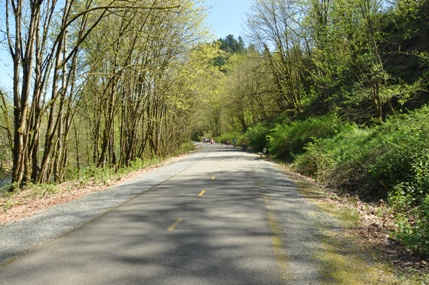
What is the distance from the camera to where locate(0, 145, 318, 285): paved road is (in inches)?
185

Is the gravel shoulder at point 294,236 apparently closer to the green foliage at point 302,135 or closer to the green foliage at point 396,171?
the green foliage at point 396,171

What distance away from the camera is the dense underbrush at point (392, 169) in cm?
686

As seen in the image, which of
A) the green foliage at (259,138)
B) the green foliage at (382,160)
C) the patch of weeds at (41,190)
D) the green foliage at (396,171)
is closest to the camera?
the green foliage at (396,171)

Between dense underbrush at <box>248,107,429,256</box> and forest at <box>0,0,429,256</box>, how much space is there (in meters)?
0.04

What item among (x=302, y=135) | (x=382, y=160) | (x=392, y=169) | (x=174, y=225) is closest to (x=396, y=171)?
(x=392, y=169)

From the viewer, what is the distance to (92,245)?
608 cm

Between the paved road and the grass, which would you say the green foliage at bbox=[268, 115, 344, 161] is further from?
the grass

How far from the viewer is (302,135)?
26.5 metres

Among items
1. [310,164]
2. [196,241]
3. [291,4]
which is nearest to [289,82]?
[291,4]

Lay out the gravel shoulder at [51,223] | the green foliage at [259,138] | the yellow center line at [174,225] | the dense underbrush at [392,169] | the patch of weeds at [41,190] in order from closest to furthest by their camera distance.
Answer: the gravel shoulder at [51,223], the dense underbrush at [392,169], the yellow center line at [174,225], the patch of weeds at [41,190], the green foliage at [259,138]

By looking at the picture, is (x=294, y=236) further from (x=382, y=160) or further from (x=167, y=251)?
(x=382, y=160)

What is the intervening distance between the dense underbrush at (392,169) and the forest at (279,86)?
4cm

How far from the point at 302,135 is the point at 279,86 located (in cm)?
1960

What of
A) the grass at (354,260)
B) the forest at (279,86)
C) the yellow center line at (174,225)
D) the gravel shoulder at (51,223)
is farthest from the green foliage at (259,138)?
the yellow center line at (174,225)
